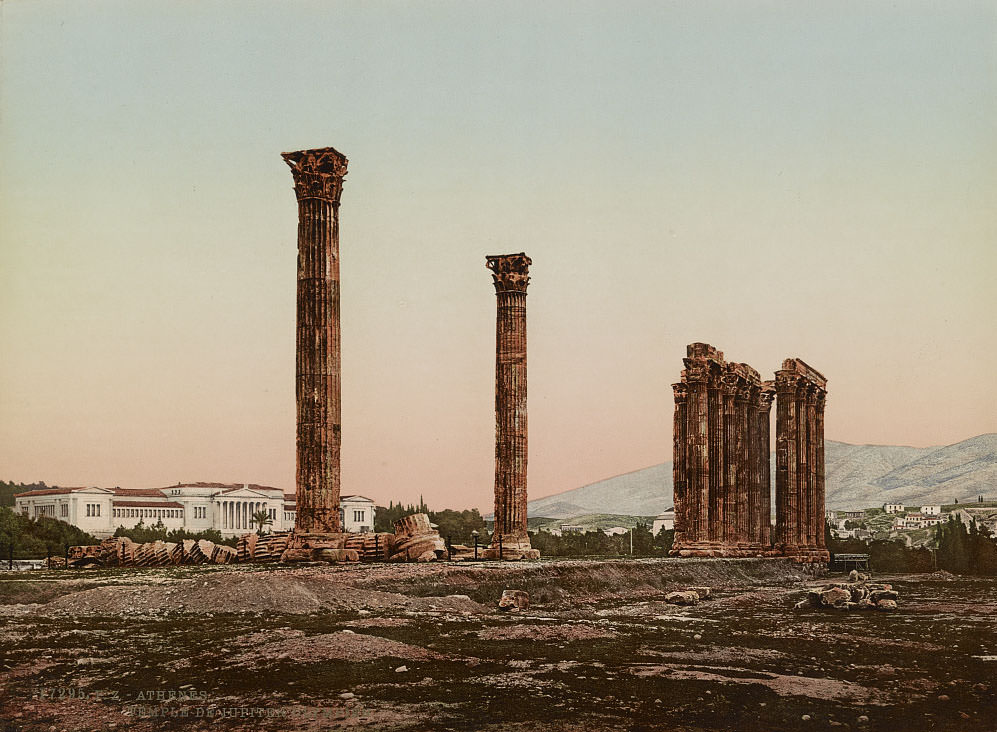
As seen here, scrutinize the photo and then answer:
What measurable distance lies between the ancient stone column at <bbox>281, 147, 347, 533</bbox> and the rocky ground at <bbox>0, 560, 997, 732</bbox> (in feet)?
10.3

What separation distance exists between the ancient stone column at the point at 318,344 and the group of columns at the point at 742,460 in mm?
16032

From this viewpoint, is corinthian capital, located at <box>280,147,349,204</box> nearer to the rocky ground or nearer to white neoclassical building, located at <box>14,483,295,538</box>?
the rocky ground

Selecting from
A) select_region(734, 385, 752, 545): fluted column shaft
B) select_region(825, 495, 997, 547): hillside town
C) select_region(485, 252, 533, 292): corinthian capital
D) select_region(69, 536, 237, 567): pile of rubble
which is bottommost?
select_region(825, 495, 997, 547): hillside town

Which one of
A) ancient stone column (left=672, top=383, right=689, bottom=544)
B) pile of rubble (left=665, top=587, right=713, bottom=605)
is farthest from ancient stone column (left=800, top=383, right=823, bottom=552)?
pile of rubble (left=665, top=587, right=713, bottom=605)

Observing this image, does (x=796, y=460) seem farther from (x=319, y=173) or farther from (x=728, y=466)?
(x=319, y=173)

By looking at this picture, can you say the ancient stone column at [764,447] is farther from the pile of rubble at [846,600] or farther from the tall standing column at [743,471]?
the pile of rubble at [846,600]

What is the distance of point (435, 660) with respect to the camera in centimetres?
1262

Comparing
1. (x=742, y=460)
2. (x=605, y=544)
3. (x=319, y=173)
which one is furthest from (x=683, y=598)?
(x=605, y=544)

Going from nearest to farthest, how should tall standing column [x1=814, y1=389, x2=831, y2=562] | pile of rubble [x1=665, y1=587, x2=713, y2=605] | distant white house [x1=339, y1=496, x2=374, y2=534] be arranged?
1. pile of rubble [x1=665, y1=587, x2=713, y2=605]
2. tall standing column [x1=814, y1=389, x2=831, y2=562]
3. distant white house [x1=339, y1=496, x2=374, y2=534]

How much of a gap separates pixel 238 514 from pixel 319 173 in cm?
10239

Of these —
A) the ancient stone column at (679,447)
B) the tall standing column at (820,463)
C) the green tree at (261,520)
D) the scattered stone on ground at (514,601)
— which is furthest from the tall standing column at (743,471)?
the green tree at (261,520)

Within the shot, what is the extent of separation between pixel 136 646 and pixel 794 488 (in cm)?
3449

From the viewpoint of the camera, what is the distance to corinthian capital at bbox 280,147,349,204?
2327 cm

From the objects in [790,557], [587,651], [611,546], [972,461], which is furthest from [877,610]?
[972,461]
